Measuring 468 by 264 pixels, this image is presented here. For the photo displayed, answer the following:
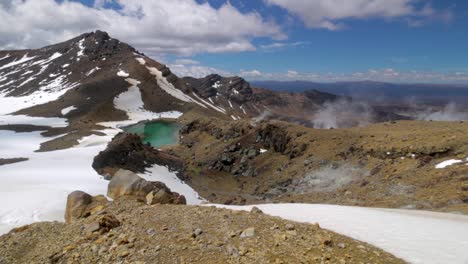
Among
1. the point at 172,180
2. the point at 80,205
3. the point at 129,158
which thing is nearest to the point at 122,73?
the point at 129,158

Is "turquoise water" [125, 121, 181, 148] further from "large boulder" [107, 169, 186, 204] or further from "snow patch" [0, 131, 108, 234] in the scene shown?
"large boulder" [107, 169, 186, 204]

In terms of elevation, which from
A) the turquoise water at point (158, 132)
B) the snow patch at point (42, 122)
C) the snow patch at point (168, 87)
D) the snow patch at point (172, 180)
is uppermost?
the snow patch at point (168, 87)

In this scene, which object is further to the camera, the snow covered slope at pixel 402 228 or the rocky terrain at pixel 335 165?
the rocky terrain at pixel 335 165

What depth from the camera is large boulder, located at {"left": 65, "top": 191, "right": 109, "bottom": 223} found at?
666 inches

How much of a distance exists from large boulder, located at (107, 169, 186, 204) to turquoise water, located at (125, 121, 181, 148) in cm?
5723

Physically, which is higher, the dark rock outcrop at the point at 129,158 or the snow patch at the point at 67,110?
the snow patch at the point at 67,110

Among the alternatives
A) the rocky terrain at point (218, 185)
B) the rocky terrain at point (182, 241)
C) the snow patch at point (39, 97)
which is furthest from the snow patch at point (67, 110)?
the rocky terrain at point (182, 241)

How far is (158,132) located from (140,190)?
8048cm

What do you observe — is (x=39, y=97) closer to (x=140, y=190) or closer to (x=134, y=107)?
(x=134, y=107)

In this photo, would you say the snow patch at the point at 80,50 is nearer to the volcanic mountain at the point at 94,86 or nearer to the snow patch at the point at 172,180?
the volcanic mountain at the point at 94,86

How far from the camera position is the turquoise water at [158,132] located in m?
82.6

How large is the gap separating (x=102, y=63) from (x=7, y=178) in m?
147

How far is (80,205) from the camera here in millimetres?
17359

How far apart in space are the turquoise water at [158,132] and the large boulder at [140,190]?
188 feet
